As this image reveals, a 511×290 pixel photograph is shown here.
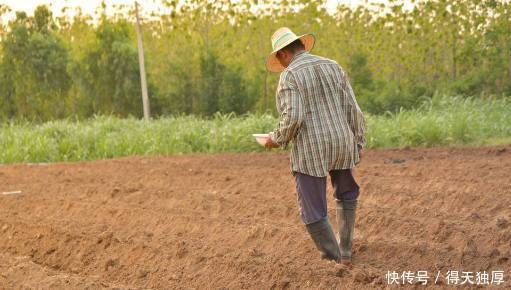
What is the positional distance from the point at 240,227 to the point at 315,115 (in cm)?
178

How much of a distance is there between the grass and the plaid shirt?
726 cm

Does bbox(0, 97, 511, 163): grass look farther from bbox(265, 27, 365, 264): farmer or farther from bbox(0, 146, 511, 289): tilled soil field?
bbox(265, 27, 365, 264): farmer

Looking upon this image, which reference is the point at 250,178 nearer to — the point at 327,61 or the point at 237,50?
the point at 327,61

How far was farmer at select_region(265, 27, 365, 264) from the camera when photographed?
172 inches

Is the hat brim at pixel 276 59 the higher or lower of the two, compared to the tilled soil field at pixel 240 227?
higher

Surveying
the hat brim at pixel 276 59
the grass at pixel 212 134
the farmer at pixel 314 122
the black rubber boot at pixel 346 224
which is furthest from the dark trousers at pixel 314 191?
the grass at pixel 212 134

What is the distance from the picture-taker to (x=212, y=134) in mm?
12852

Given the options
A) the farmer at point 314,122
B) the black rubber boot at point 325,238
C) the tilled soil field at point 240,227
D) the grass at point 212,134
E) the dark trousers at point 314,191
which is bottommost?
the grass at point 212,134

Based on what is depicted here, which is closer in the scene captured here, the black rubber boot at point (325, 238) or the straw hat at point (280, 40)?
the straw hat at point (280, 40)

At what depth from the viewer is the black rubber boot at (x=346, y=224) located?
4.72m

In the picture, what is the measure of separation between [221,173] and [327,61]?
4829 mm

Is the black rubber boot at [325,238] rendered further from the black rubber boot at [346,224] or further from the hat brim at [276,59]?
the hat brim at [276,59]

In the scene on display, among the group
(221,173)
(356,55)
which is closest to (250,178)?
(221,173)

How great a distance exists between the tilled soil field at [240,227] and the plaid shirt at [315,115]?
62 cm
